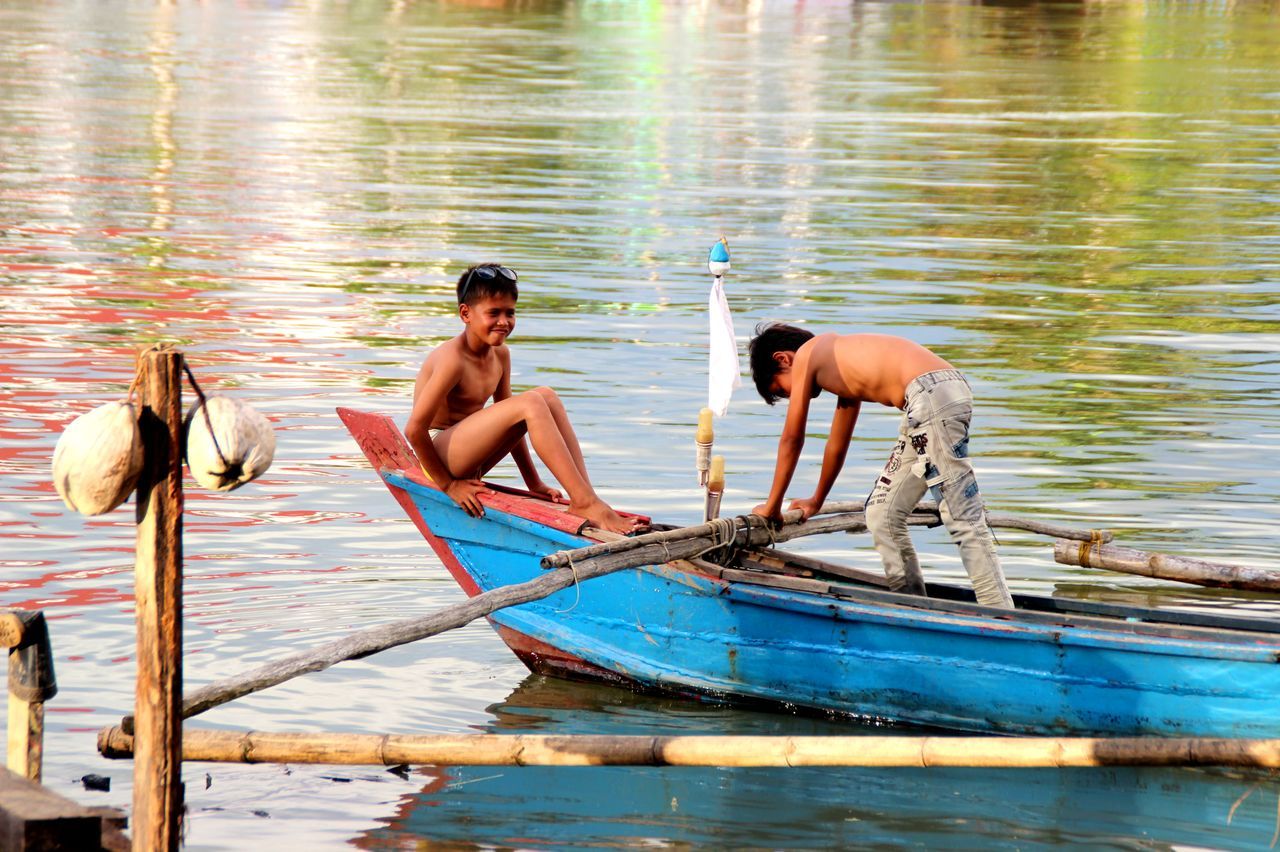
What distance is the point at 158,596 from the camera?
5359mm

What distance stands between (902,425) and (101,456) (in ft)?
11.4

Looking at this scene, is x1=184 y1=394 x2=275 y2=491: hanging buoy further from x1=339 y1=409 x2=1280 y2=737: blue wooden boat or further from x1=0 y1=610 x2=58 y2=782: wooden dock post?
Answer: x1=339 y1=409 x2=1280 y2=737: blue wooden boat

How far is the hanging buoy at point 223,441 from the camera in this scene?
213 inches

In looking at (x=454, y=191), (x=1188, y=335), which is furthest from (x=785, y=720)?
(x=454, y=191)

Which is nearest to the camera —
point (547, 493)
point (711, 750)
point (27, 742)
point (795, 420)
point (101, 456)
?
point (101, 456)

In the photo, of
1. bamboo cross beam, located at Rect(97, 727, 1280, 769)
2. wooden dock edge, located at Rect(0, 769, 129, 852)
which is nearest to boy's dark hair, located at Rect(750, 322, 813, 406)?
bamboo cross beam, located at Rect(97, 727, 1280, 769)

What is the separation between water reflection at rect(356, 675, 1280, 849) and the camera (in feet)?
21.7

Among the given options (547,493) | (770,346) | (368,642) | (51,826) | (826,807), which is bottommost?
(826,807)

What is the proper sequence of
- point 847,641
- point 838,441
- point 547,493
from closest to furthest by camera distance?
point 847,641 < point 838,441 < point 547,493

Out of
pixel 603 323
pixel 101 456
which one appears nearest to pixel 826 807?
pixel 101 456

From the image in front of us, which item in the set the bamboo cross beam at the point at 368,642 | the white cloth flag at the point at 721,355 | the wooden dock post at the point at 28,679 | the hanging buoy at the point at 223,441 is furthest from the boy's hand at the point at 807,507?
the wooden dock post at the point at 28,679

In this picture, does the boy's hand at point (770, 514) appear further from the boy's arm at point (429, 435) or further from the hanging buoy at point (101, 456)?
the hanging buoy at point (101, 456)

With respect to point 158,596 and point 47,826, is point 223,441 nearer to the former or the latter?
A: point 158,596

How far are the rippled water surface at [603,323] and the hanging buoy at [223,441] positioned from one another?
1.65 m
